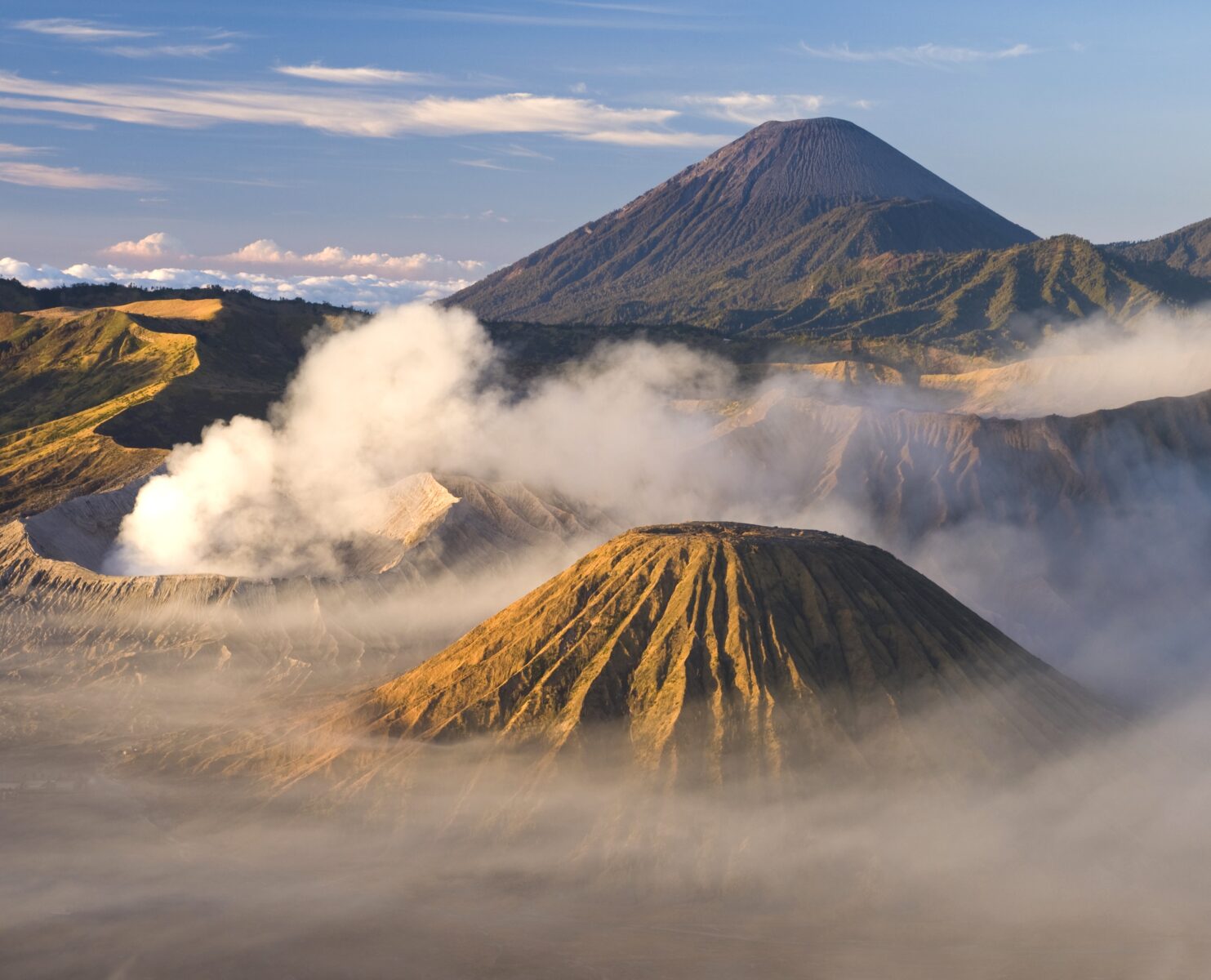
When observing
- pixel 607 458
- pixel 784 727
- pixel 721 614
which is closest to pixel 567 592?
pixel 721 614

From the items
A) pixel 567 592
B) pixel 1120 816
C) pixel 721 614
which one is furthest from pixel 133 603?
pixel 1120 816

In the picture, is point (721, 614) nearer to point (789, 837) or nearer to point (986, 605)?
point (789, 837)

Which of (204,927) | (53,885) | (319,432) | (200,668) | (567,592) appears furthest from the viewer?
(319,432)

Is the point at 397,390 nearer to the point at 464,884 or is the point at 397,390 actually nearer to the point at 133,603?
the point at 133,603

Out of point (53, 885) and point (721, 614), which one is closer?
point (53, 885)

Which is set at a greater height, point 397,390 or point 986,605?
point 397,390

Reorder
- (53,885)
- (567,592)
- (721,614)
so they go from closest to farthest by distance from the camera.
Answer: (53,885)
(721,614)
(567,592)
